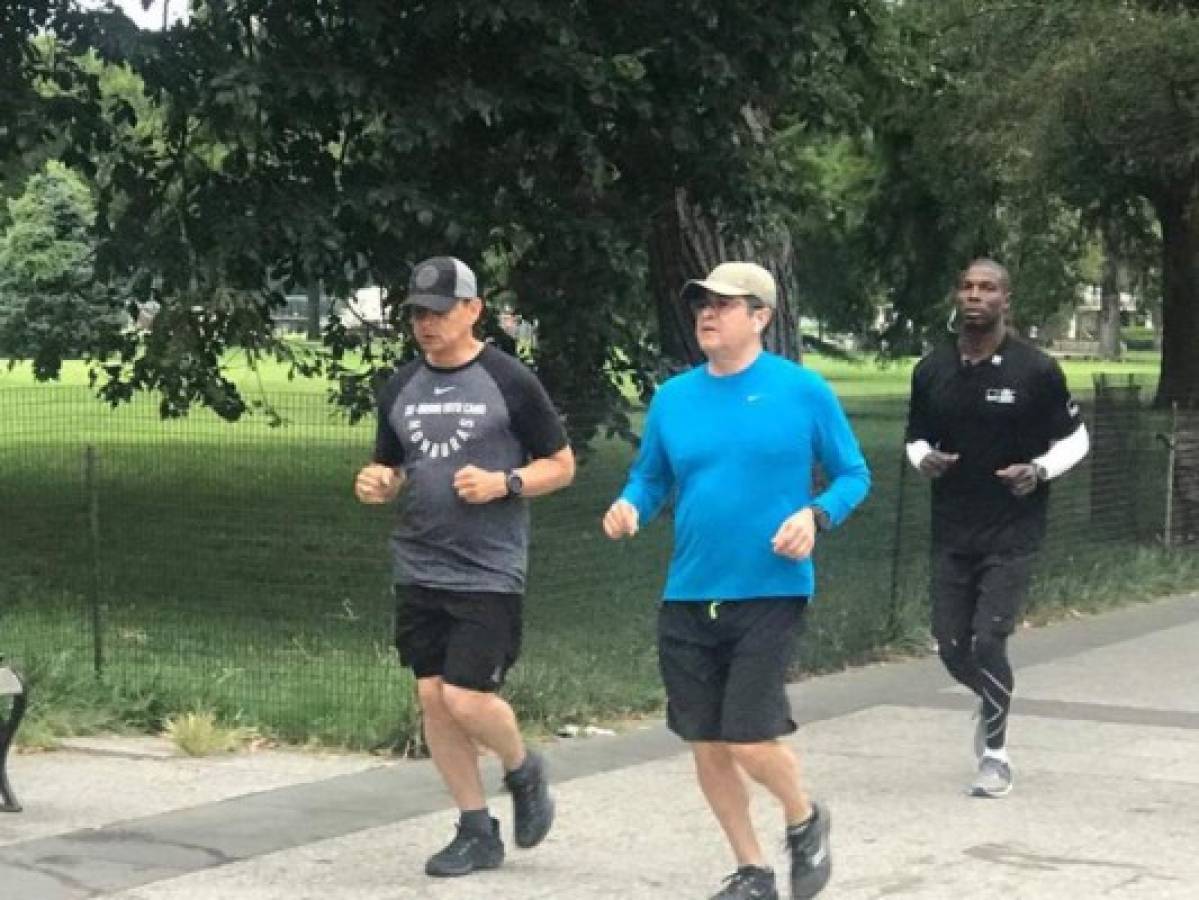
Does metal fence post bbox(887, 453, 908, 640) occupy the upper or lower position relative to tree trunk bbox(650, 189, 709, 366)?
lower

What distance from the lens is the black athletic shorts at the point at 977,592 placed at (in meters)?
7.22

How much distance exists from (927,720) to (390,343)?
5305 millimetres

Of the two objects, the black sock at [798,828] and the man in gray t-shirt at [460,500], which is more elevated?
the man in gray t-shirt at [460,500]

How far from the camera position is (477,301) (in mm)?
5859

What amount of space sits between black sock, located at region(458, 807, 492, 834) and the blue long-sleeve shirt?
110 cm

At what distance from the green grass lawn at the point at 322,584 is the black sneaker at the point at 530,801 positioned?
1.87m

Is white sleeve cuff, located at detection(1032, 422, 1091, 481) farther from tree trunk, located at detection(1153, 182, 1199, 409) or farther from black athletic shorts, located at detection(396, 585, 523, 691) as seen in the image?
tree trunk, located at detection(1153, 182, 1199, 409)

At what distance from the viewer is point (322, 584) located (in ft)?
38.3

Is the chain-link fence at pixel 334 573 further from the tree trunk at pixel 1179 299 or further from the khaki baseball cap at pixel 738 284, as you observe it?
the tree trunk at pixel 1179 299

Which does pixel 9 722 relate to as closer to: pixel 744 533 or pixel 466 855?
pixel 466 855

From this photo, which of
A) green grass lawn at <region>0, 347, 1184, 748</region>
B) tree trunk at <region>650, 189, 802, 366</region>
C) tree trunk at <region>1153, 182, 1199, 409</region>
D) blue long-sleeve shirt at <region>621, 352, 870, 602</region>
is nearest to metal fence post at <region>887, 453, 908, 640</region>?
green grass lawn at <region>0, 347, 1184, 748</region>

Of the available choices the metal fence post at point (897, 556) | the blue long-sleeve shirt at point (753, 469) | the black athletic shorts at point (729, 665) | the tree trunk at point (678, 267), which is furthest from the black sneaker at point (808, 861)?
the tree trunk at point (678, 267)

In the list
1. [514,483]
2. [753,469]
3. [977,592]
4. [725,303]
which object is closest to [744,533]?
[753,469]

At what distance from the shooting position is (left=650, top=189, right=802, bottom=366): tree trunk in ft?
44.3
